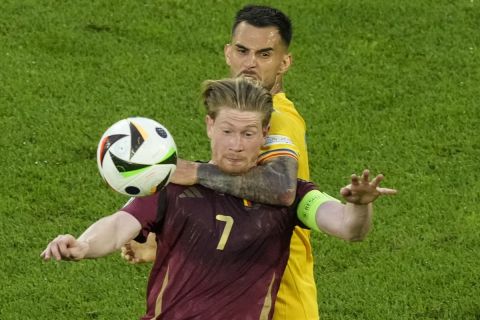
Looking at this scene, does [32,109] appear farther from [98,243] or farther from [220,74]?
[98,243]

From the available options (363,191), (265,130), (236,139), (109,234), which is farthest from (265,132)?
(109,234)

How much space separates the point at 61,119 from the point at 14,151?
79cm

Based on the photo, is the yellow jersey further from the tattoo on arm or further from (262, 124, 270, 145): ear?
the tattoo on arm

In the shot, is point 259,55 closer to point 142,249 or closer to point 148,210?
point 142,249

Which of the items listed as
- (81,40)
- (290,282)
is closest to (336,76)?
(81,40)

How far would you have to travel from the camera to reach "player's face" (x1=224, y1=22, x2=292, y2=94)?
9812mm

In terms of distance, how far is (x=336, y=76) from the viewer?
17062mm

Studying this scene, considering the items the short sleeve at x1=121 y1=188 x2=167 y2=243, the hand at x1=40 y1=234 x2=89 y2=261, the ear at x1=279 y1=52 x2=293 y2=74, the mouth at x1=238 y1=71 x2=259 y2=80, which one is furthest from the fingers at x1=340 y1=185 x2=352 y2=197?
the ear at x1=279 y1=52 x2=293 y2=74

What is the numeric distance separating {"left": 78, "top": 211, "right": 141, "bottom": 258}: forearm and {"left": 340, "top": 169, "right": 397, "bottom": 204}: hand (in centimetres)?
129

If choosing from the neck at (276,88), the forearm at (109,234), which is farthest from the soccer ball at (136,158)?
the neck at (276,88)

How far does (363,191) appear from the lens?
809 cm

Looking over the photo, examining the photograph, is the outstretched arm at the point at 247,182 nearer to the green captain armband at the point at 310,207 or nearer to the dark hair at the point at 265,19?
the green captain armband at the point at 310,207

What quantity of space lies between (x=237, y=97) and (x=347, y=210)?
1001mm

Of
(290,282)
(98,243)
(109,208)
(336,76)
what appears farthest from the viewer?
(336,76)
